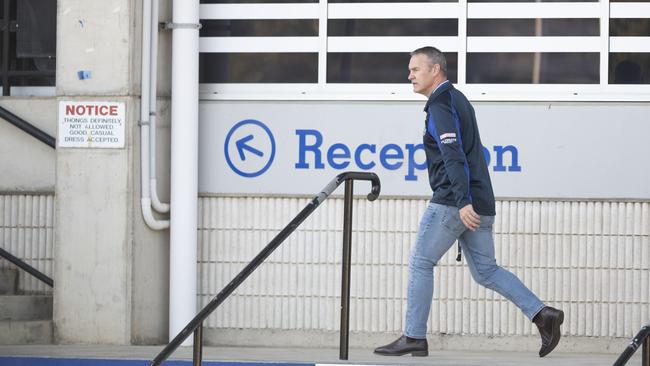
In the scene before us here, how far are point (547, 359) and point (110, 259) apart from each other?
300cm

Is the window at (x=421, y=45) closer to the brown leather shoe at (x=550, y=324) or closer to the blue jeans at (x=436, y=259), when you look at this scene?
the blue jeans at (x=436, y=259)

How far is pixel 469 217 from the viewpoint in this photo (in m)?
7.43

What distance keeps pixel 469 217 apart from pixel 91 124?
318 centimetres

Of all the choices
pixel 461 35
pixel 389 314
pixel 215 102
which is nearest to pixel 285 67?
pixel 215 102

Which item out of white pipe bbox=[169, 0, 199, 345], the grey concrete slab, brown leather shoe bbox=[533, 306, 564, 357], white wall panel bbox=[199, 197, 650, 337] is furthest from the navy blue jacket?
white pipe bbox=[169, 0, 199, 345]

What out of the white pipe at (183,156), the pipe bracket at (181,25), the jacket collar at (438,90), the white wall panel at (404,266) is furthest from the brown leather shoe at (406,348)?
the pipe bracket at (181,25)

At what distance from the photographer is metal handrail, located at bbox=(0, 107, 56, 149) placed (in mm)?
9781

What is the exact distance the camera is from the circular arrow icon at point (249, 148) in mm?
9680

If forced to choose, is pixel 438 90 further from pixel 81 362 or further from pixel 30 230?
pixel 30 230

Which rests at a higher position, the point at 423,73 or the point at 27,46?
the point at 27,46

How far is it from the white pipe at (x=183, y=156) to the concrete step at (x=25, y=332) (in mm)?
855

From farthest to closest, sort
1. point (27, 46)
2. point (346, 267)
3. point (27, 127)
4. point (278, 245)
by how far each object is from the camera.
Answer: point (27, 46) → point (27, 127) → point (346, 267) → point (278, 245)

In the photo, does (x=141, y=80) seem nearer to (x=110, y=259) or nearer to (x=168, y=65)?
(x=168, y=65)

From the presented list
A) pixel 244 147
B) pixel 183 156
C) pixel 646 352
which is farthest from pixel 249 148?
pixel 646 352
